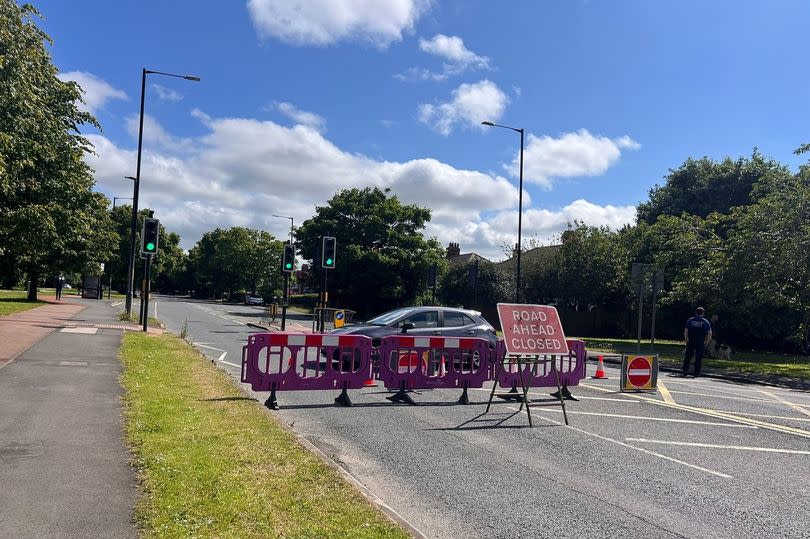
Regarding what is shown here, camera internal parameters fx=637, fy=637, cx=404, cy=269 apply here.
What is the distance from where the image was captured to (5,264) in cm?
3297

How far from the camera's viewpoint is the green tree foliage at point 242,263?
283 feet

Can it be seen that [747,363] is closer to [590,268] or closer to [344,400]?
[590,268]

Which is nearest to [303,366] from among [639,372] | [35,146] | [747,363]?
[639,372]

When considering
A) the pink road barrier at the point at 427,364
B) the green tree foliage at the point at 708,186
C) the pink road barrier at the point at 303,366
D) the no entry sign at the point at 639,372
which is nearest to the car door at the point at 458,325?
the pink road barrier at the point at 427,364

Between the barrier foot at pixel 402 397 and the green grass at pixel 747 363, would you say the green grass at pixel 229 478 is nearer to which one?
the barrier foot at pixel 402 397

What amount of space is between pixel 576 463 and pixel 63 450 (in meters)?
5.10

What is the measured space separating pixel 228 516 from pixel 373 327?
29.5 ft

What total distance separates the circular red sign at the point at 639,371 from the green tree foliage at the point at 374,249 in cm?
3262

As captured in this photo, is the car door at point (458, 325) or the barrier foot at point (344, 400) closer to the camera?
the barrier foot at point (344, 400)

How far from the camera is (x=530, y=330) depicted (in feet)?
30.7

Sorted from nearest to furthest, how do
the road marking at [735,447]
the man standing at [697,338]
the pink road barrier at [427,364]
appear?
the road marking at [735,447], the pink road barrier at [427,364], the man standing at [697,338]

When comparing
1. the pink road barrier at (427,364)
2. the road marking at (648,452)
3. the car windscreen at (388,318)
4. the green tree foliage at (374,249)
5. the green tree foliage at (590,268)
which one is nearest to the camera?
the road marking at (648,452)

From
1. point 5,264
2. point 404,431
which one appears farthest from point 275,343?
point 5,264

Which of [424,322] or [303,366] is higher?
[424,322]
